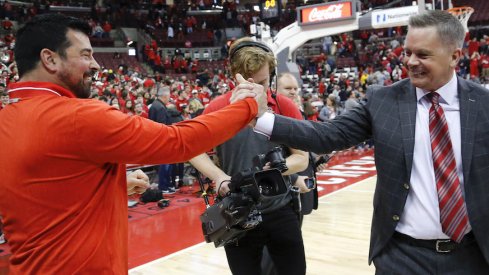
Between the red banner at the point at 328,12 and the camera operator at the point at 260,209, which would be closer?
the camera operator at the point at 260,209

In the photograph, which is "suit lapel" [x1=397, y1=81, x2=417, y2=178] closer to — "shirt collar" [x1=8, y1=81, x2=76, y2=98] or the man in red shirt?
the man in red shirt

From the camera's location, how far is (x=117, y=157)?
1334 mm

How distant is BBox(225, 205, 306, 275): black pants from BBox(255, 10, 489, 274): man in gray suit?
48cm

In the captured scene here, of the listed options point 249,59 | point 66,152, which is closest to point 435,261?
point 249,59

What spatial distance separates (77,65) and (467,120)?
50.4 inches

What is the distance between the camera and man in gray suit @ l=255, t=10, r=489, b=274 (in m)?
1.53

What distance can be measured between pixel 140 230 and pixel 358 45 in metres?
21.2

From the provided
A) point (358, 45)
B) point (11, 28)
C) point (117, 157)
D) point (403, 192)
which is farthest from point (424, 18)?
point (358, 45)

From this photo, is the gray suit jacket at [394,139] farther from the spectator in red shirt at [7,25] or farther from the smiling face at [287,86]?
the spectator in red shirt at [7,25]

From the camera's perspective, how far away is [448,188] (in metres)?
1.53

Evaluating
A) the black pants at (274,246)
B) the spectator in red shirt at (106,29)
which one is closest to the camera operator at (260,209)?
the black pants at (274,246)

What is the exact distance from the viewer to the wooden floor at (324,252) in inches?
153

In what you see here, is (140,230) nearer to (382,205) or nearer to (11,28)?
(382,205)

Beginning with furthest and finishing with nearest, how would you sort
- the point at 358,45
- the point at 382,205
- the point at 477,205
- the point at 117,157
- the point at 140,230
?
the point at 358,45, the point at 140,230, the point at 382,205, the point at 477,205, the point at 117,157
